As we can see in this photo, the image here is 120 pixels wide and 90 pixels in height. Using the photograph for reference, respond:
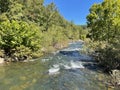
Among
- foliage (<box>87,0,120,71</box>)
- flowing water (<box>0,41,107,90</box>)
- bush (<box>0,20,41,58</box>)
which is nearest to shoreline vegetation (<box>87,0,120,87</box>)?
foliage (<box>87,0,120,71</box>)

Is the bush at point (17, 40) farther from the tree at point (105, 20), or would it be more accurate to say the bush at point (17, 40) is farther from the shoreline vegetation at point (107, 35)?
the shoreline vegetation at point (107, 35)

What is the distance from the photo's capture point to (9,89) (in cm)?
1981

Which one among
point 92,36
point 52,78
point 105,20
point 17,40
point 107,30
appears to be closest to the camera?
point 52,78

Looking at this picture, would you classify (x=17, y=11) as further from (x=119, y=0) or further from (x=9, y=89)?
(x=9, y=89)

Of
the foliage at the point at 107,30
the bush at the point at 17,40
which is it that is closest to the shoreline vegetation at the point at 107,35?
the foliage at the point at 107,30

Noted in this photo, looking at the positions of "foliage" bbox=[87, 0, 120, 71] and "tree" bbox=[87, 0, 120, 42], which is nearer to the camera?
"foliage" bbox=[87, 0, 120, 71]

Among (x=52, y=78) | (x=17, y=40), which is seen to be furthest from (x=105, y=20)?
(x=52, y=78)

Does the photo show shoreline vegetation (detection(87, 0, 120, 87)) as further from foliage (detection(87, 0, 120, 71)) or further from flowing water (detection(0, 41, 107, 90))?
flowing water (detection(0, 41, 107, 90))

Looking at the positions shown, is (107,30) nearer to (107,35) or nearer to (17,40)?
(107,35)

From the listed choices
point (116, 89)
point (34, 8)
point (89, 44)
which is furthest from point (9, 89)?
point (34, 8)

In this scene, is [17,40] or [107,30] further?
[17,40]

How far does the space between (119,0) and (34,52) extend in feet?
51.6

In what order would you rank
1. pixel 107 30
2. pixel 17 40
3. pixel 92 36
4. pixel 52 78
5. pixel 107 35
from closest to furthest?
pixel 52 78, pixel 107 35, pixel 107 30, pixel 17 40, pixel 92 36

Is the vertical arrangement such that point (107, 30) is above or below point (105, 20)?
below
